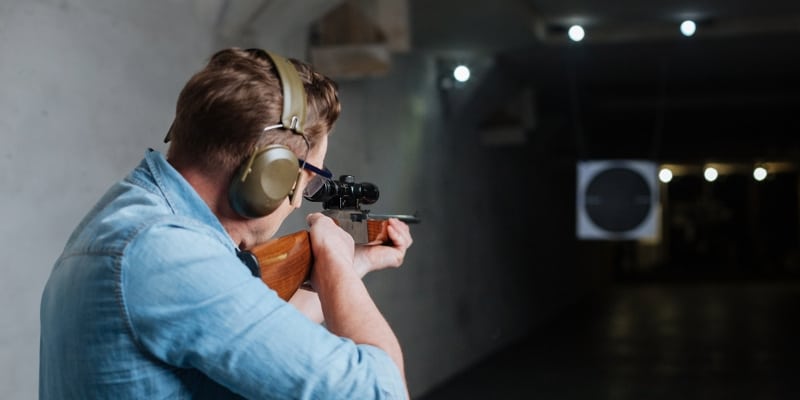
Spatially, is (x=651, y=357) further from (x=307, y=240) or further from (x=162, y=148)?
(x=307, y=240)

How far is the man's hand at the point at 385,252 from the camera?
149cm

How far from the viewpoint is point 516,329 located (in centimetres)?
949

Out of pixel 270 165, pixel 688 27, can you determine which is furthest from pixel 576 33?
pixel 270 165

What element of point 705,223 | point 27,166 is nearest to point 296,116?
point 27,166

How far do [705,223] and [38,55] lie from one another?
25323 millimetres

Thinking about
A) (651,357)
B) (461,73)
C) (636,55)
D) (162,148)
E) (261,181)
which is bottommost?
(651,357)

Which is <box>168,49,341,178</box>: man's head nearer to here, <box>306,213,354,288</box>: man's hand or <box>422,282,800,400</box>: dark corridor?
<box>306,213,354,288</box>: man's hand

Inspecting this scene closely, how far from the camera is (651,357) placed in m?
7.74

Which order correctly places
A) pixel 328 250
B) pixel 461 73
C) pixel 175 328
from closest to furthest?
pixel 175 328, pixel 328 250, pixel 461 73

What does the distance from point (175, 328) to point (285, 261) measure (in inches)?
9.2

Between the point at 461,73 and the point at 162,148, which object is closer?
the point at 162,148

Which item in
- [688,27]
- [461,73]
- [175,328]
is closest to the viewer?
[175,328]

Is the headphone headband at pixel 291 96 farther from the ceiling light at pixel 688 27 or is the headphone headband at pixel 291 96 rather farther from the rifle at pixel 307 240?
the ceiling light at pixel 688 27

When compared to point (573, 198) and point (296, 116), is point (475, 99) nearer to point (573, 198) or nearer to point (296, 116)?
point (296, 116)
